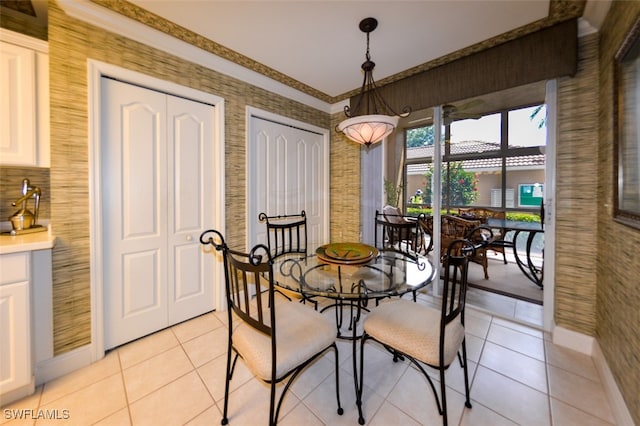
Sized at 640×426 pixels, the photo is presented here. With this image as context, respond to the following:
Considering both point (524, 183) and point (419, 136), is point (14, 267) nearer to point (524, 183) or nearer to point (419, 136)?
point (419, 136)

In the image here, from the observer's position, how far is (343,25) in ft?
6.23

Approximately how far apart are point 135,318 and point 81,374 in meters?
0.43

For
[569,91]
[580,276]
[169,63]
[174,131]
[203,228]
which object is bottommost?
[580,276]

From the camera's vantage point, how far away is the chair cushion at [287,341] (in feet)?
3.70

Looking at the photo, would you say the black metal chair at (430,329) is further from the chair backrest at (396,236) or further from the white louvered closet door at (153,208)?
the white louvered closet door at (153,208)

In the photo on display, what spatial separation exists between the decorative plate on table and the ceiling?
1.79 metres

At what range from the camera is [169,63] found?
210 centimetres

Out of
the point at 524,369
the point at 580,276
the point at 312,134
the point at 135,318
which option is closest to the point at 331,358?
the point at 524,369

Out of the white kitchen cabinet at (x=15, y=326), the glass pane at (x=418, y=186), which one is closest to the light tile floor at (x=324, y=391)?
the white kitchen cabinet at (x=15, y=326)

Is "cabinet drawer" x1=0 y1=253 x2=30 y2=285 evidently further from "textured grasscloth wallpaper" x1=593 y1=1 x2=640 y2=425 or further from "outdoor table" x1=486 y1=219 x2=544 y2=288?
"outdoor table" x1=486 y1=219 x2=544 y2=288

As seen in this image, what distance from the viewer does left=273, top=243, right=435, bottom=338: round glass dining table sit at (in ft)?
4.71

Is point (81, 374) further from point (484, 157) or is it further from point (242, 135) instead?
point (484, 157)

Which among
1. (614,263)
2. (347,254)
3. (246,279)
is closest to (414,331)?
(347,254)

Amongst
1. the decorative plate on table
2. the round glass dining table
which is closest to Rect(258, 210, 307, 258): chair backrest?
the round glass dining table
